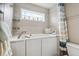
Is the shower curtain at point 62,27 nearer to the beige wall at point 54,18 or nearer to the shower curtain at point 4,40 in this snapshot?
the beige wall at point 54,18

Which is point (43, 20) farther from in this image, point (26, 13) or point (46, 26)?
point (26, 13)

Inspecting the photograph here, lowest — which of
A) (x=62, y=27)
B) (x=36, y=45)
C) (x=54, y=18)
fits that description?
(x=36, y=45)

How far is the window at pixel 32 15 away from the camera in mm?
1167

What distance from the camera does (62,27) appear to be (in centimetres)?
120

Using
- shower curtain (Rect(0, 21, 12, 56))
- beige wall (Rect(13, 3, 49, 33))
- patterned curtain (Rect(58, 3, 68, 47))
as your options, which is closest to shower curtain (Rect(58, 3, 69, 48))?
patterned curtain (Rect(58, 3, 68, 47))

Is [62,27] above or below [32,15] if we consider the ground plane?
below

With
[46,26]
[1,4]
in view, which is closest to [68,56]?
[46,26]

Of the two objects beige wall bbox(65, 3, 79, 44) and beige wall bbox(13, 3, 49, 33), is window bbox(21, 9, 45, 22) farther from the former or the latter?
beige wall bbox(65, 3, 79, 44)

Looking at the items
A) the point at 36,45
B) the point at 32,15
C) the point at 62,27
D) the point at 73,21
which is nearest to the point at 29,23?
the point at 32,15

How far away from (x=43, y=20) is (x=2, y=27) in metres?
0.54

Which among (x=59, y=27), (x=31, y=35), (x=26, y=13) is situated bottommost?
(x=31, y=35)

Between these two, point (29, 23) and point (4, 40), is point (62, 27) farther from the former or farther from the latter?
point (4, 40)

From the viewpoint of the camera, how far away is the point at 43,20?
121cm

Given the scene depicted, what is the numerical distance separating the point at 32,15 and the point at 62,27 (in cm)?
44
